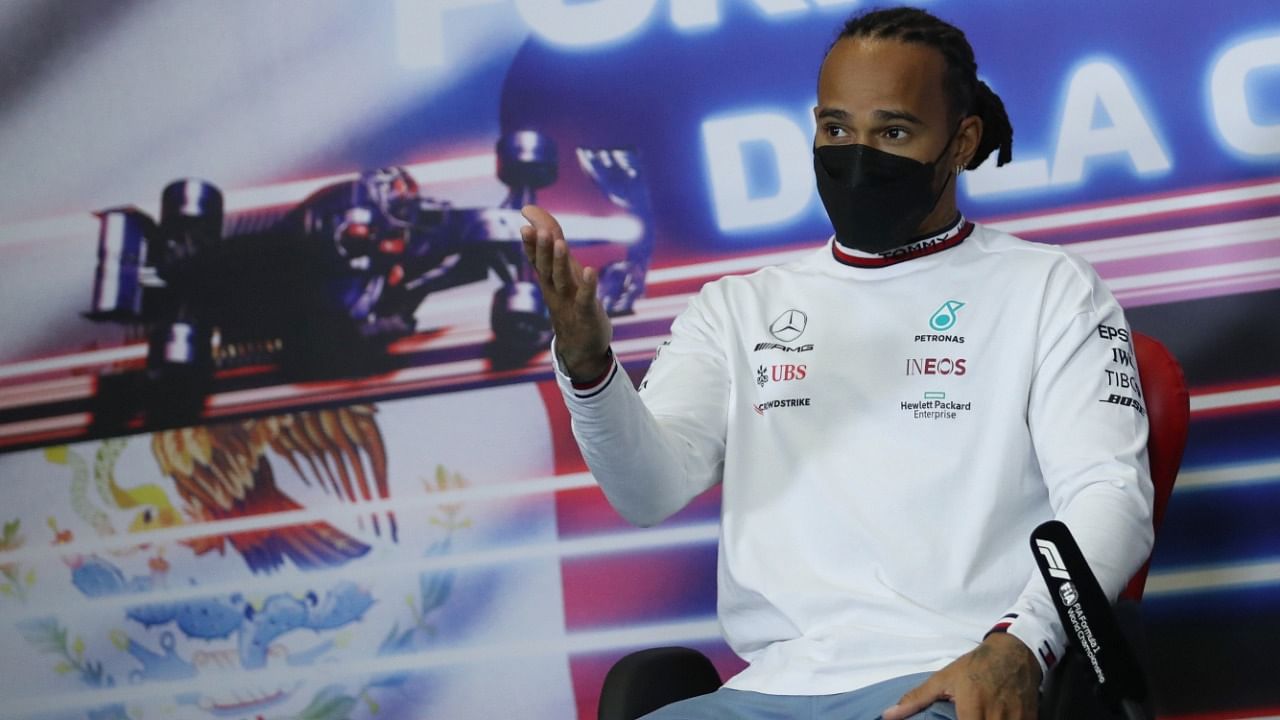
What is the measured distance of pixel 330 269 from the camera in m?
2.81

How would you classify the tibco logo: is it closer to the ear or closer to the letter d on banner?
the ear

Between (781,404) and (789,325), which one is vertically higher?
(789,325)

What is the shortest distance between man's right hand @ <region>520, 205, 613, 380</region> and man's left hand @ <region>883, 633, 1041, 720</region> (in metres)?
0.52

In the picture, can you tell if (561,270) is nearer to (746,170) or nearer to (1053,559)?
(1053,559)

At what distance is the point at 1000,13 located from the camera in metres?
2.50

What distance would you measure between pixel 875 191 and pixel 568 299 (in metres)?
0.56

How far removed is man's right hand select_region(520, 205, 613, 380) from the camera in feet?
5.12

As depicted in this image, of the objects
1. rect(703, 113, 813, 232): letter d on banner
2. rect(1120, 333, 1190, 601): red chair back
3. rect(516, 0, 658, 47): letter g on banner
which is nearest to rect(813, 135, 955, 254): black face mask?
rect(1120, 333, 1190, 601): red chair back

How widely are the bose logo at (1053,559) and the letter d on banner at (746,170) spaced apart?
1274 millimetres

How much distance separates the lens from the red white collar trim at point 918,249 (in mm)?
1987

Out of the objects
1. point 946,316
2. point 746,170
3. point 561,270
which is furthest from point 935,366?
point 746,170

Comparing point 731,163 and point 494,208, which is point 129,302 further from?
point 731,163

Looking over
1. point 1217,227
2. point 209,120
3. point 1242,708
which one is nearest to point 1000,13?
point 1217,227

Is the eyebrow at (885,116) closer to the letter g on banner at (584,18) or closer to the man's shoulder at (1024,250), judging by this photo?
the man's shoulder at (1024,250)
